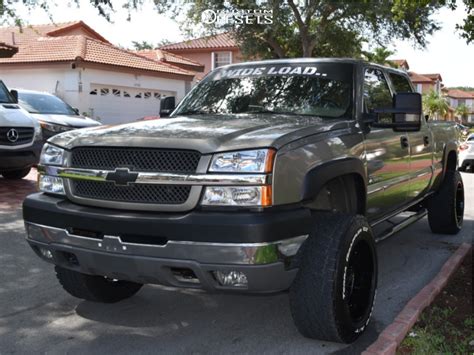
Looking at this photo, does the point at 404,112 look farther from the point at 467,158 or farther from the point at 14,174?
the point at 467,158

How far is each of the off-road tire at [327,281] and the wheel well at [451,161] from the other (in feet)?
12.3

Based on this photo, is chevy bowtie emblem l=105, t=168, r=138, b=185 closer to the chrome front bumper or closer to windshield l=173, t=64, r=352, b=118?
the chrome front bumper

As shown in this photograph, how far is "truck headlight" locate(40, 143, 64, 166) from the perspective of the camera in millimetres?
3703

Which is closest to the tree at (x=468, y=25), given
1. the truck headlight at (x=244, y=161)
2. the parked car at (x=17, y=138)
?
the truck headlight at (x=244, y=161)

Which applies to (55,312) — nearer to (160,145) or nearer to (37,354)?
(37,354)

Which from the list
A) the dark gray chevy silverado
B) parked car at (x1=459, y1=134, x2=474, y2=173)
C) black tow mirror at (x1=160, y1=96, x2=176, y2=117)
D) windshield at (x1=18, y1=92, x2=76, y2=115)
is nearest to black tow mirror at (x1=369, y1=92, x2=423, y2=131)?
the dark gray chevy silverado

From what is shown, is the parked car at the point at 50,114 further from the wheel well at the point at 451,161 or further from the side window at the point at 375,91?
the side window at the point at 375,91

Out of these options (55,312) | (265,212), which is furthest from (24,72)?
(265,212)

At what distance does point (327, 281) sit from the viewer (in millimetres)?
3295

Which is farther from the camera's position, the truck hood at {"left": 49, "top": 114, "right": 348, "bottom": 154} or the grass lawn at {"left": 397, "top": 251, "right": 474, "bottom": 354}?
the grass lawn at {"left": 397, "top": 251, "right": 474, "bottom": 354}

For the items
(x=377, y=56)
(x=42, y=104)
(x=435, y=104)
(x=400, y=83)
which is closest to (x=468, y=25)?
(x=400, y=83)

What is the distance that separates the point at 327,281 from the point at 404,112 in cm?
161

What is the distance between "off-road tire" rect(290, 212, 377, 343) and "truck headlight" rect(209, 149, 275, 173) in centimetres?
58

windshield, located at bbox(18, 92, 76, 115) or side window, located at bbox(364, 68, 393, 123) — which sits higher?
windshield, located at bbox(18, 92, 76, 115)
